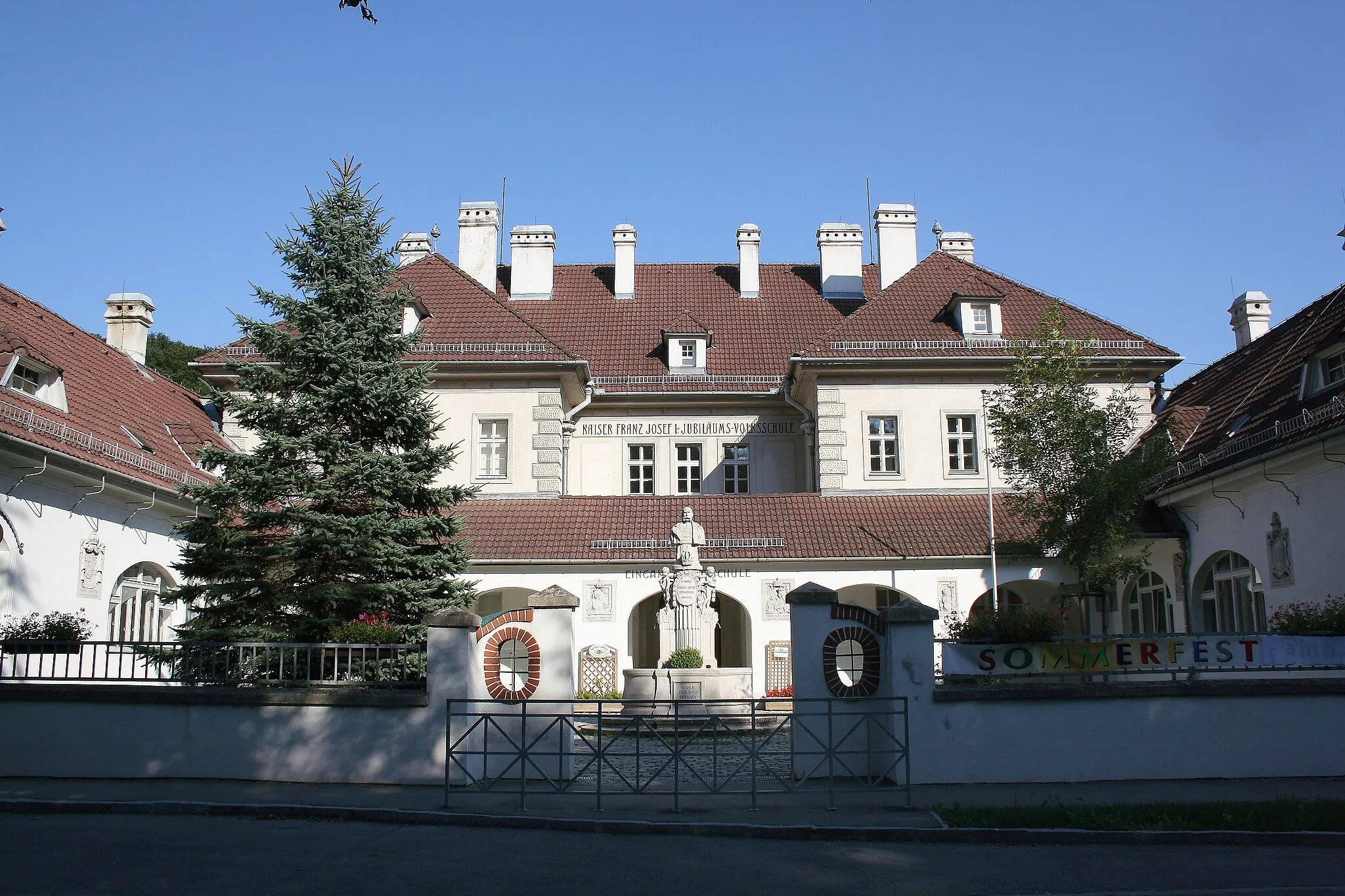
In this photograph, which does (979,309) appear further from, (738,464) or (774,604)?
(774,604)

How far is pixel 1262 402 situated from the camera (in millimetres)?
22016

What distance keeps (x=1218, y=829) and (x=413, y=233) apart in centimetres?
2864

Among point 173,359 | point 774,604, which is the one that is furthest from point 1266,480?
point 173,359

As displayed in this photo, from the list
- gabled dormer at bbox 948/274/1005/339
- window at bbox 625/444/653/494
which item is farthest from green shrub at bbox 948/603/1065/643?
window at bbox 625/444/653/494

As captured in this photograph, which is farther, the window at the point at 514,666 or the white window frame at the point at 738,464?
the white window frame at the point at 738,464

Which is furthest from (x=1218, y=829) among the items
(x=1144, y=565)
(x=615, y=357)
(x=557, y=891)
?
(x=615, y=357)

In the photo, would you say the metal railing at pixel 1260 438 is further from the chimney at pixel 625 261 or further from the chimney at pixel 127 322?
the chimney at pixel 127 322

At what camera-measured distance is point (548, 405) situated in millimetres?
27188

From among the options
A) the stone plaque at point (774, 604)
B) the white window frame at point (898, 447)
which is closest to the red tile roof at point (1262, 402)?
the white window frame at point (898, 447)

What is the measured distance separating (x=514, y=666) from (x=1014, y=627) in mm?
6100

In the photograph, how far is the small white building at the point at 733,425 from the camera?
24.3 metres

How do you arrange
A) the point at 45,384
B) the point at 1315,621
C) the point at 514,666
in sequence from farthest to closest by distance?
the point at 45,384, the point at 1315,621, the point at 514,666

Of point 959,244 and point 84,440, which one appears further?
point 959,244

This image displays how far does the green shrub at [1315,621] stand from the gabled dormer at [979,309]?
42.1 ft
